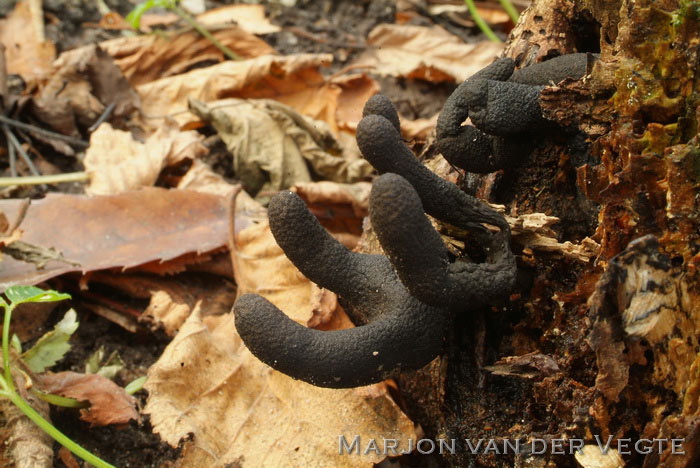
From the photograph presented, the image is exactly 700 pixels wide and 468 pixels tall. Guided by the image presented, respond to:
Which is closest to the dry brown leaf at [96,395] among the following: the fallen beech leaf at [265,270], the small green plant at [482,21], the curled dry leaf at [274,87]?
the fallen beech leaf at [265,270]

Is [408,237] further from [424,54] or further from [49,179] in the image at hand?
[424,54]

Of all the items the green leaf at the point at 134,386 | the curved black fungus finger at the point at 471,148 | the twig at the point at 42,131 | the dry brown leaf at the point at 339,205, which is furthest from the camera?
the twig at the point at 42,131

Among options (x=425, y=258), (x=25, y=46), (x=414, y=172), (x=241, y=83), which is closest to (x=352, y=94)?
(x=241, y=83)

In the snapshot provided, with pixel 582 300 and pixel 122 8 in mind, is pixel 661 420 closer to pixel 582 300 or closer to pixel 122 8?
pixel 582 300

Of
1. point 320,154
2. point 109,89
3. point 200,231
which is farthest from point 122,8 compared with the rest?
point 200,231

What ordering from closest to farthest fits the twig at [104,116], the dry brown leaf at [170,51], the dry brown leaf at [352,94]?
the twig at [104,116] < the dry brown leaf at [352,94] < the dry brown leaf at [170,51]

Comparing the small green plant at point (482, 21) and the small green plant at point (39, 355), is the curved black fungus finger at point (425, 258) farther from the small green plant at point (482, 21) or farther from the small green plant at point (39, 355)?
the small green plant at point (482, 21)
